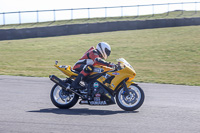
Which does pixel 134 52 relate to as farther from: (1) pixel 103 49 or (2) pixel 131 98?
(2) pixel 131 98

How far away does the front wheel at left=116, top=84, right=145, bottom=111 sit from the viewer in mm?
7699

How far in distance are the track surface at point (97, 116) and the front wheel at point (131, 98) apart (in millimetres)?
166

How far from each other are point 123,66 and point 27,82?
626 cm

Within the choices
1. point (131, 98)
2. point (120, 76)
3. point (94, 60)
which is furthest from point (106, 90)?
point (94, 60)

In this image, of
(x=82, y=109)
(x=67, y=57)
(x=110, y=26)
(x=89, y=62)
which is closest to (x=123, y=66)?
(x=89, y=62)

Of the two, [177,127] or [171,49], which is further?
[171,49]

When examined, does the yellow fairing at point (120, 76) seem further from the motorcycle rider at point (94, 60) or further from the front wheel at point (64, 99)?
the front wheel at point (64, 99)

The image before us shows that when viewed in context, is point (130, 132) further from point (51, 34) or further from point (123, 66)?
point (51, 34)

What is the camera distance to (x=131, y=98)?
25.5ft

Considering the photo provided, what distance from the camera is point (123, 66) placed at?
779 cm

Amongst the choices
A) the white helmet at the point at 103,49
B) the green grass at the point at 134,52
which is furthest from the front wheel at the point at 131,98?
the green grass at the point at 134,52

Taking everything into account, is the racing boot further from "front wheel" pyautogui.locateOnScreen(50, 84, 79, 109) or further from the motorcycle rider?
"front wheel" pyautogui.locateOnScreen(50, 84, 79, 109)

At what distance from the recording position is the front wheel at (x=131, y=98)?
303 inches

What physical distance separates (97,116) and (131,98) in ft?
3.58
